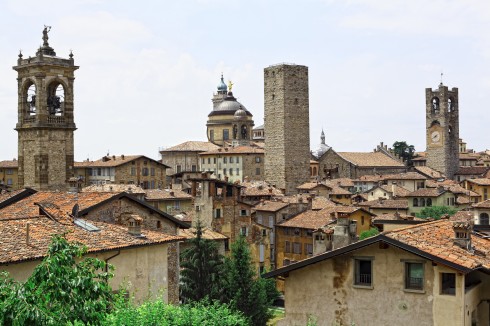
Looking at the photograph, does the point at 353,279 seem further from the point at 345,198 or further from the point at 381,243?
the point at 345,198

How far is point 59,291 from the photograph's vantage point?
9.84 meters

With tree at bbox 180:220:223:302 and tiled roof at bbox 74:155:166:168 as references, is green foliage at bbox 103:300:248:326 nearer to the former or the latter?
tree at bbox 180:220:223:302

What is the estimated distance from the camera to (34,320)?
903 cm

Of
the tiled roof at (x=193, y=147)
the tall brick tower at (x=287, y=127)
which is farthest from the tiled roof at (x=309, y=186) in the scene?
the tiled roof at (x=193, y=147)

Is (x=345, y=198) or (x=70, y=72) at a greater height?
(x=70, y=72)

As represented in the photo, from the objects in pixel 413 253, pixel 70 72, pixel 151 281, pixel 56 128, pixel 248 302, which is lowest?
pixel 248 302

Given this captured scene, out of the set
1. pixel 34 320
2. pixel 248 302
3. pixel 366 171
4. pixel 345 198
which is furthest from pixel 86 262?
pixel 366 171

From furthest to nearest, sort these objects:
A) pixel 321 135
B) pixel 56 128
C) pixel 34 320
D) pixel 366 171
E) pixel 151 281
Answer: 1. pixel 321 135
2. pixel 366 171
3. pixel 56 128
4. pixel 151 281
5. pixel 34 320

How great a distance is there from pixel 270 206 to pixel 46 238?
49256 millimetres

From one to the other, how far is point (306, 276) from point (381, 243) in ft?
6.74

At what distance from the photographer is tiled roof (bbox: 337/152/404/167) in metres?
129

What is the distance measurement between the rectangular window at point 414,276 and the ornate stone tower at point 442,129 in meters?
116

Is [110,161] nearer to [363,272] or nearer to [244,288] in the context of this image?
[244,288]

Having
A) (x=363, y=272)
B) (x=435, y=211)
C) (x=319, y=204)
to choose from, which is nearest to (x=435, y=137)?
(x=435, y=211)
